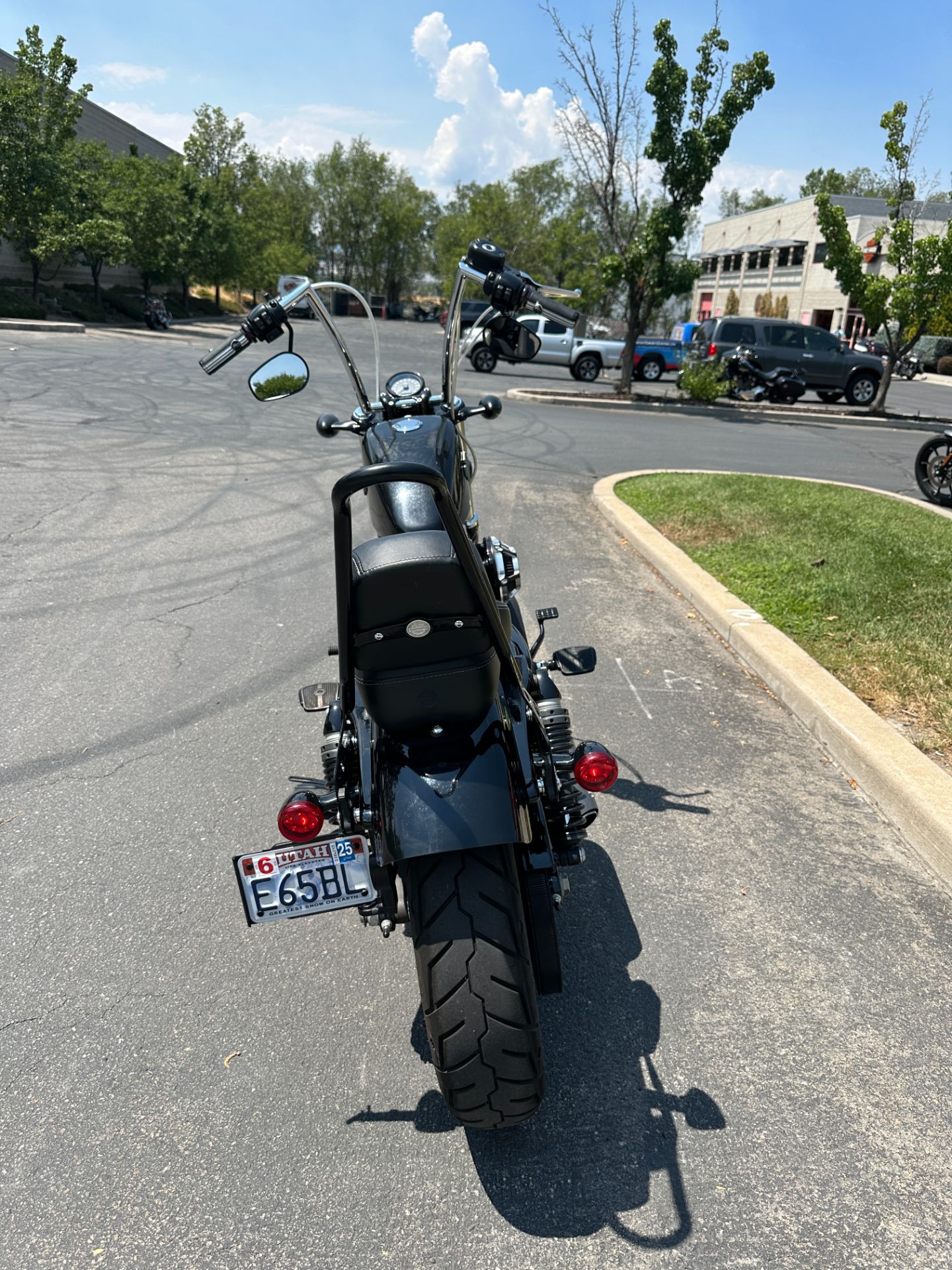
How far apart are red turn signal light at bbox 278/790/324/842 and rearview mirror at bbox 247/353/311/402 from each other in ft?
5.78

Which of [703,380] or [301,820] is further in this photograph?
[703,380]

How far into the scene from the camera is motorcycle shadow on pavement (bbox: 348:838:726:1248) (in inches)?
82.7

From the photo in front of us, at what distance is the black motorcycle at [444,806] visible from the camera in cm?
207

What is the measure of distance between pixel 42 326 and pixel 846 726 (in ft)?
95.9

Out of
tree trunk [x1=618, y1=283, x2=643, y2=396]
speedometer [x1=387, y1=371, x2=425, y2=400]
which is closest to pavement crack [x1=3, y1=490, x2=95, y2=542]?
speedometer [x1=387, y1=371, x2=425, y2=400]

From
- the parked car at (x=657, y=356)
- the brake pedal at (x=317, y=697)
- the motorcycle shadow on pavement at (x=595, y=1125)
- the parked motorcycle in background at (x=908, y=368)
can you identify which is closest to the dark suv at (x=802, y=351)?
the parked car at (x=657, y=356)

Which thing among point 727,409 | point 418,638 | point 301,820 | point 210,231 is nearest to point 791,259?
point 210,231

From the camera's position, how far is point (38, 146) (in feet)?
91.9

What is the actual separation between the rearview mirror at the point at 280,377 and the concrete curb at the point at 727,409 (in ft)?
52.4

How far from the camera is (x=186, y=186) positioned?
116 ft

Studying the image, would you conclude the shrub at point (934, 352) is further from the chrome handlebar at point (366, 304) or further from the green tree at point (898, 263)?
the chrome handlebar at point (366, 304)

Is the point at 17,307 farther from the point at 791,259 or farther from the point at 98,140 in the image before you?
the point at 791,259

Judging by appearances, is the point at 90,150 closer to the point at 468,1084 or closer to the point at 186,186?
the point at 186,186

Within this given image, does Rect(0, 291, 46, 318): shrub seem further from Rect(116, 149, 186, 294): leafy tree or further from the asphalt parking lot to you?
the asphalt parking lot
